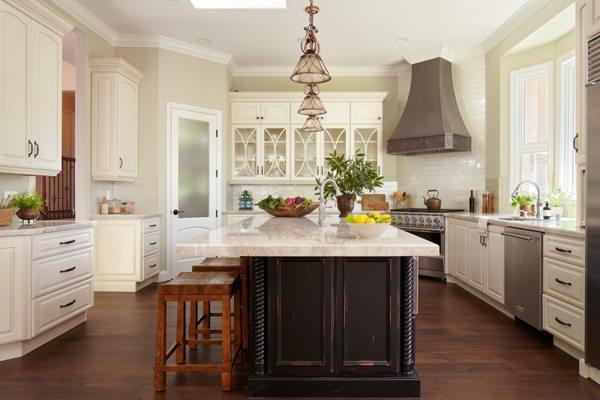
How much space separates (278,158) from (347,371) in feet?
15.6

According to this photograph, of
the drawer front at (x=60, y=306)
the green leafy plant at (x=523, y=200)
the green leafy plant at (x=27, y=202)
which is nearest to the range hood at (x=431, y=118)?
the green leafy plant at (x=523, y=200)

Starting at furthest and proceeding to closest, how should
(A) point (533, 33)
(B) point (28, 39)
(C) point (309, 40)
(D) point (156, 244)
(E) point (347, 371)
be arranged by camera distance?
(D) point (156, 244) < (A) point (533, 33) < (B) point (28, 39) < (C) point (309, 40) < (E) point (347, 371)

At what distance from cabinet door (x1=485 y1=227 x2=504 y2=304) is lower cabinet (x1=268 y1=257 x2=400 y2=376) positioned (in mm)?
2196

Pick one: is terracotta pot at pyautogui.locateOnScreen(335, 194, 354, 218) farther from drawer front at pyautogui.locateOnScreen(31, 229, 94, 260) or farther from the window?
the window

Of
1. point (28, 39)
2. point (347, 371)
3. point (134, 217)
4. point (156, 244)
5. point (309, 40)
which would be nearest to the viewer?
point (347, 371)

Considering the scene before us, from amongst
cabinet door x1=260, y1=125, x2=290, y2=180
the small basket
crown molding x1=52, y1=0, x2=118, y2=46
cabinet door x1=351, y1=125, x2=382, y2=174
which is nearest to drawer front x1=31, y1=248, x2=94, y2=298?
the small basket

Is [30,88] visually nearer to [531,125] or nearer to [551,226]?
[551,226]

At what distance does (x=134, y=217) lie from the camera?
5.16 metres

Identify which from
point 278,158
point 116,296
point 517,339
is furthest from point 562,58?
point 116,296

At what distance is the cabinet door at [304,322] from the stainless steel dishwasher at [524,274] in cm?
199

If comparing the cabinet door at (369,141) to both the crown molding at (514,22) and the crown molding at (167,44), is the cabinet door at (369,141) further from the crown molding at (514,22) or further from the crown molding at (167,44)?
the crown molding at (167,44)

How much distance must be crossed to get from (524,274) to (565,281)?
570mm

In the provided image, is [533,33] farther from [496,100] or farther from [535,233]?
[535,233]

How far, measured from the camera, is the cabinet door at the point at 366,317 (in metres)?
2.50
